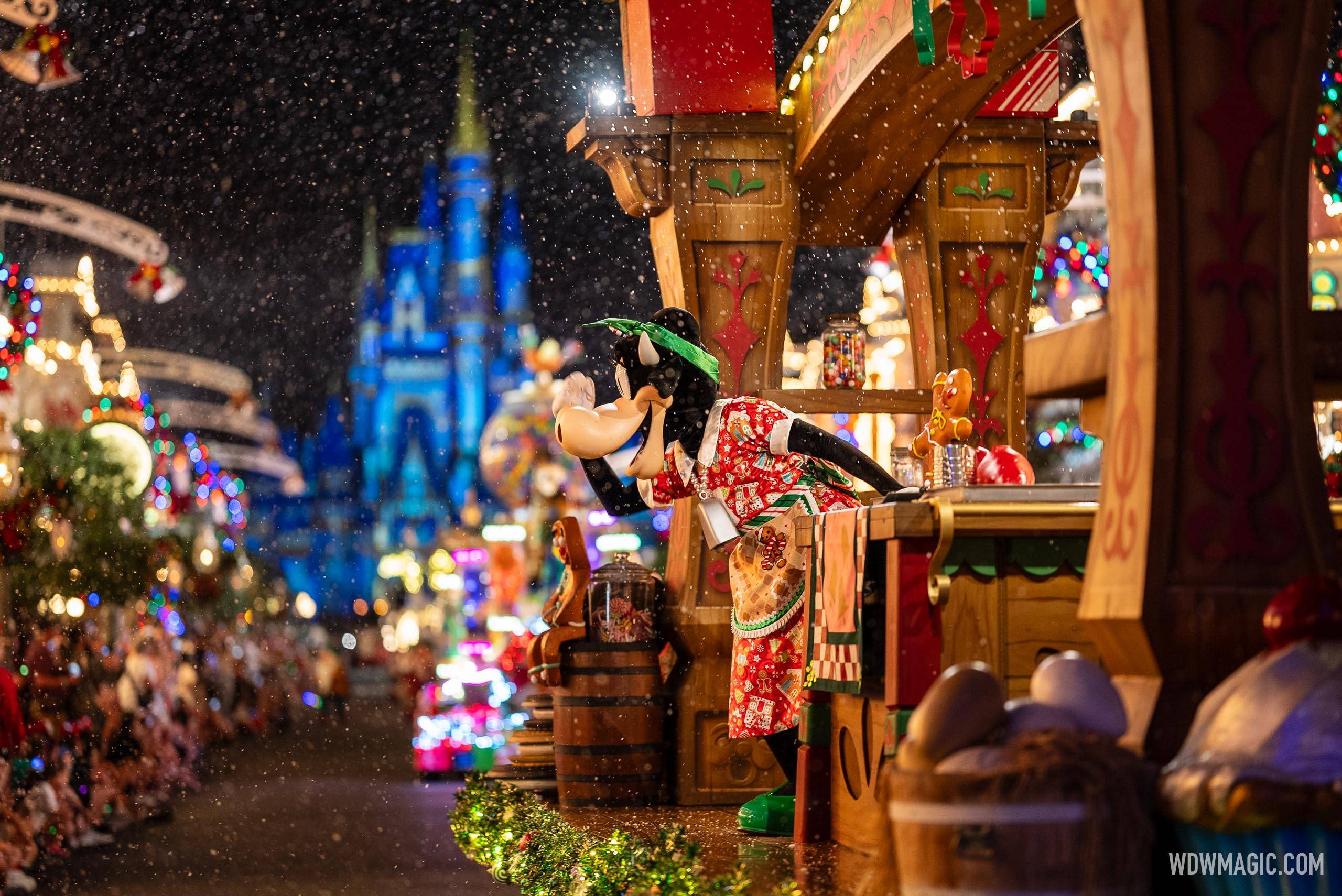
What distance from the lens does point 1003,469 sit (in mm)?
4406

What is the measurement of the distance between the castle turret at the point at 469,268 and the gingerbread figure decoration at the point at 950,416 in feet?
327

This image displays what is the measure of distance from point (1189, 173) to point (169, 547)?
20034mm

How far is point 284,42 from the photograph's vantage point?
40.2 ft

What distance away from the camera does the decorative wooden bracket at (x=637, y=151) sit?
20.4ft

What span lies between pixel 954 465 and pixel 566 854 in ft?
5.62

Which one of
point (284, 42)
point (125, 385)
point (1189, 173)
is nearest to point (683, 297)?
point (1189, 173)

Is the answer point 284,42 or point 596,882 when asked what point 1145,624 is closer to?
point 596,882

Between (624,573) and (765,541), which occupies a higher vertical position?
(765,541)

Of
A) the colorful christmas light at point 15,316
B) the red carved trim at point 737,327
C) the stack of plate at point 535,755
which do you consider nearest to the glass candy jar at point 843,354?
the red carved trim at point 737,327

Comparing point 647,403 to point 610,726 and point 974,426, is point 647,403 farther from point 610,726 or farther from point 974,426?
point 974,426

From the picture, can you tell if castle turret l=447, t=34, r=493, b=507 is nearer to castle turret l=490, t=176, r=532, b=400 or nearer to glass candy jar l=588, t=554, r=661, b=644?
castle turret l=490, t=176, r=532, b=400

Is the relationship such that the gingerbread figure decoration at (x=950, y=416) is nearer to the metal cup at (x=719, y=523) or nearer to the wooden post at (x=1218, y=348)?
the metal cup at (x=719, y=523)
